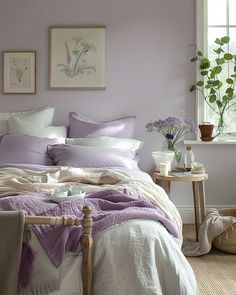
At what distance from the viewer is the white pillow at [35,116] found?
4.30m

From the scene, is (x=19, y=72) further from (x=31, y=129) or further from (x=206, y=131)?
(x=206, y=131)

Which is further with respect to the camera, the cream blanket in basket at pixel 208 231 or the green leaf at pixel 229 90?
the green leaf at pixel 229 90

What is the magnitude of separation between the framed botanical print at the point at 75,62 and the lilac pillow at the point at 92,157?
3.11 ft

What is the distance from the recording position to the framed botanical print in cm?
446

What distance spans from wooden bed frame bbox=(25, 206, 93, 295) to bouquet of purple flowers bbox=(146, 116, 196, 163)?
7.56ft

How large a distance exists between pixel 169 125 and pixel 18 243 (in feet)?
7.98

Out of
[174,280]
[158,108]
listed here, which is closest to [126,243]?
[174,280]

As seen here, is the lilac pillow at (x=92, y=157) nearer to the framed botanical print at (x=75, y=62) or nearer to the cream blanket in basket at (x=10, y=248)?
the framed botanical print at (x=75, y=62)

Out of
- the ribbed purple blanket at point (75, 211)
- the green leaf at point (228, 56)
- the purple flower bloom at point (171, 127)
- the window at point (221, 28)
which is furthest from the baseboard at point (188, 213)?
the ribbed purple blanket at point (75, 211)

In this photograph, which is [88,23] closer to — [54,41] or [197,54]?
[54,41]

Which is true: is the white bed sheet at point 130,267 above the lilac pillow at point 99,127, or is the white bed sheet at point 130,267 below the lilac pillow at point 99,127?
below

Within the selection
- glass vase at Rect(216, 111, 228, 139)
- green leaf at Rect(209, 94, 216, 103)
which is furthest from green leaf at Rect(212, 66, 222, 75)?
glass vase at Rect(216, 111, 228, 139)

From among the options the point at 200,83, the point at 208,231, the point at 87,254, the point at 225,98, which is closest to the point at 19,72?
the point at 200,83

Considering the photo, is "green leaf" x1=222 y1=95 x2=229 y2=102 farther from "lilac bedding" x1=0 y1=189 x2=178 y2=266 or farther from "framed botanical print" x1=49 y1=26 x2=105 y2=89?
"lilac bedding" x1=0 y1=189 x2=178 y2=266
